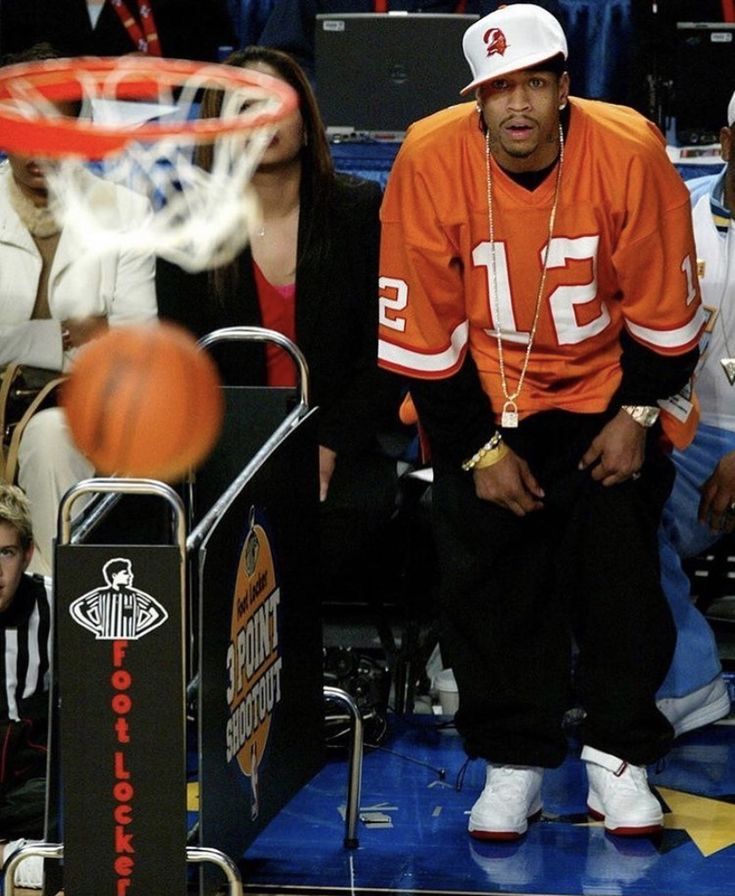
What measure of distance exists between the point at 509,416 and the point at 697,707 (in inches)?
44.1

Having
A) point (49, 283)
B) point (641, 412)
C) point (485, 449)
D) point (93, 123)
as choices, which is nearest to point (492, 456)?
point (485, 449)

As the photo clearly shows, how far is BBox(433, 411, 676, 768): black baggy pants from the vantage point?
3.73m

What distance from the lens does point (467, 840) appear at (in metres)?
3.77

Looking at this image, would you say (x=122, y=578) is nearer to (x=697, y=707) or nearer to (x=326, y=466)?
(x=326, y=466)

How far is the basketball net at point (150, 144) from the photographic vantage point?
4.48 metres

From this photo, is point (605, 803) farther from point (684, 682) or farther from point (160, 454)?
point (160, 454)

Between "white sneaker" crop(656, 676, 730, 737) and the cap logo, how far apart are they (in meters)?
1.72

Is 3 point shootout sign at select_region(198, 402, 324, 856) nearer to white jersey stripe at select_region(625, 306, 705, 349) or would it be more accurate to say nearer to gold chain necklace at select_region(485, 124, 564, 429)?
gold chain necklace at select_region(485, 124, 564, 429)

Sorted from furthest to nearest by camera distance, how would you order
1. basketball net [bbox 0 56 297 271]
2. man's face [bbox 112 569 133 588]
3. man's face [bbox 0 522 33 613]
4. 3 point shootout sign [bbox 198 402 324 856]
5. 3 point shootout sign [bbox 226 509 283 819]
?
basketball net [bbox 0 56 297 271], man's face [bbox 0 522 33 613], 3 point shootout sign [bbox 226 509 283 819], 3 point shootout sign [bbox 198 402 324 856], man's face [bbox 112 569 133 588]

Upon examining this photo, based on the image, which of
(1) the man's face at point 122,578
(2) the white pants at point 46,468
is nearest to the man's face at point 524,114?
(1) the man's face at point 122,578

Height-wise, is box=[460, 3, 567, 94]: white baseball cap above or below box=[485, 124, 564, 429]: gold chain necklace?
above

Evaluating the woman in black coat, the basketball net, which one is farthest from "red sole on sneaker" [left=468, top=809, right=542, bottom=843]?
the basketball net

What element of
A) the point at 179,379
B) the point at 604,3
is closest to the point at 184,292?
the point at 179,379

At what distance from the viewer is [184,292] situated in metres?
4.66
